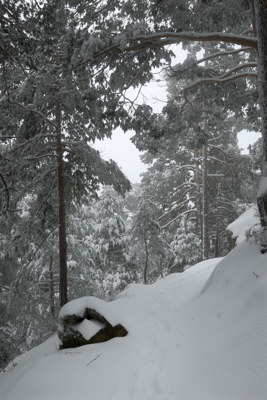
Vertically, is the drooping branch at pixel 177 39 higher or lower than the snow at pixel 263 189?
higher

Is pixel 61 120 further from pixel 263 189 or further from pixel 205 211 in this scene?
pixel 205 211

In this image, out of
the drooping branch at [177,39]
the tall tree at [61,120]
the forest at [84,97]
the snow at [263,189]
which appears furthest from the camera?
the tall tree at [61,120]

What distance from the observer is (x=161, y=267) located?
20.0m

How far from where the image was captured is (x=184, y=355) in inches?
184

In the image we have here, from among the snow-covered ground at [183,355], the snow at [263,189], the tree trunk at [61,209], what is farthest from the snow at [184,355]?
the tree trunk at [61,209]

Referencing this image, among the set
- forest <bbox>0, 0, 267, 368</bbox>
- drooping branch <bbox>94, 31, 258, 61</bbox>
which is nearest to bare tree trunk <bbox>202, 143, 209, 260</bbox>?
forest <bbox>0, 0, 267, 368</bbox>

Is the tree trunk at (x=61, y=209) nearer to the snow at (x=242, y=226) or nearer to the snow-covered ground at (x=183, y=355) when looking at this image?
the snow-covered ground at (x=183, y=355)

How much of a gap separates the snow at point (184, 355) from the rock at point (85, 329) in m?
0.16

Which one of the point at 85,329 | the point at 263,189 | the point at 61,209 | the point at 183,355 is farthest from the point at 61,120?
the point at 183,355

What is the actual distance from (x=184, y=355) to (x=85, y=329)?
2275 millimetres

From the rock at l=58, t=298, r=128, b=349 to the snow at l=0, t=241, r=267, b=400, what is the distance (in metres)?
0.16

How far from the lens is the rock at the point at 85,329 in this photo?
235 inches

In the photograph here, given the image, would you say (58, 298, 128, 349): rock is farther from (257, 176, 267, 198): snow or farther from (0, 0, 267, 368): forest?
(257, 176, 267, 198): snow

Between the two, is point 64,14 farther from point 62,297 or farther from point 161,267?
point 161,267
